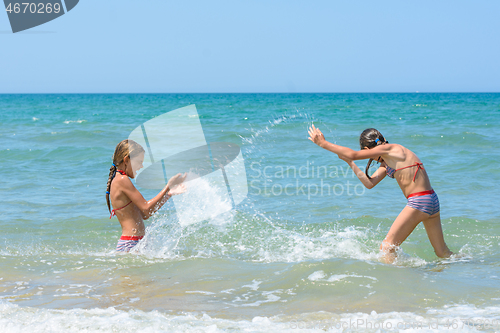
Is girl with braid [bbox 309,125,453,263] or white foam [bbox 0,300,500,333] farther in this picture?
girl with braid [bbox 309,125,453,263]

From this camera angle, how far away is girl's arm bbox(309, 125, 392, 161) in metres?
4.60

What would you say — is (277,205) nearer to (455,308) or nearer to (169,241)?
(169,241)

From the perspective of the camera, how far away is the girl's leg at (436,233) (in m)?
5.04

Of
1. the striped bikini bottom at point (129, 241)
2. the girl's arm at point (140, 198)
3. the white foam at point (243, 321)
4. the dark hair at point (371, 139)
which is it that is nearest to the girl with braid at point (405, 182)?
the dark hair at point (371, 139)

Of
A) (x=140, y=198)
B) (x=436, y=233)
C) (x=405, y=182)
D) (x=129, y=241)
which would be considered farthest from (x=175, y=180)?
(x=436, y=233)

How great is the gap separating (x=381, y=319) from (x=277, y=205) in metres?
4.99

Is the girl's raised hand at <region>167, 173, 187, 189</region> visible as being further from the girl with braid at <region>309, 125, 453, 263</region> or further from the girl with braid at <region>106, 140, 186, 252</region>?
the girl with braid at <region>309, 125, 453, 263</region>

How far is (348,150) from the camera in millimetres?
4609

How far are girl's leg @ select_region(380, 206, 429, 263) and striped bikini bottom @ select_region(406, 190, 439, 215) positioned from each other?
46 mm

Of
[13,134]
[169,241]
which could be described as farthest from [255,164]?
[13,134]

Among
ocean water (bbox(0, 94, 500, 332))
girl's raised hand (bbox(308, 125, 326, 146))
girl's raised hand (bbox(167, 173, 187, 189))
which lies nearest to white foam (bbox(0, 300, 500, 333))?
ocean water (bbox(0, 94, 500, 332))

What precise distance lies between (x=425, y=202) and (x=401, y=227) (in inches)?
14.8

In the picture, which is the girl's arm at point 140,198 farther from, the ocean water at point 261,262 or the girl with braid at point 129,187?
the ocean water at point 261,262

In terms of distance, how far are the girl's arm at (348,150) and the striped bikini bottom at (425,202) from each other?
0.61 m
